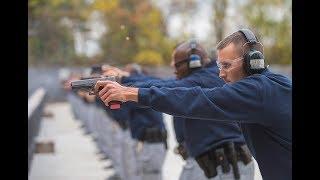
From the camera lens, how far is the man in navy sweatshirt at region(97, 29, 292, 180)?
10.5 feet

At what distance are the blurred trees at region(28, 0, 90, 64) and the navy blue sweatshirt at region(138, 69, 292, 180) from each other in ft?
105

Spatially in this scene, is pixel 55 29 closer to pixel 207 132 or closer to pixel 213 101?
pixel 207 132

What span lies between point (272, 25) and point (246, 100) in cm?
2980

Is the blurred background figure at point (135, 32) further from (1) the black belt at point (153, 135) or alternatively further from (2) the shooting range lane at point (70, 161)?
(1) the black belt at point (153, 135)

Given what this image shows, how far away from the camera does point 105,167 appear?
1091 centimetres

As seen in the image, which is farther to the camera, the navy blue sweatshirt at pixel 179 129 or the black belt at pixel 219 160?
the navy blue sweatshirt at pixel 179 129

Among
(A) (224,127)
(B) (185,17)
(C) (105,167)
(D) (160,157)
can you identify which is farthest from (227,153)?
(B) (185,17)

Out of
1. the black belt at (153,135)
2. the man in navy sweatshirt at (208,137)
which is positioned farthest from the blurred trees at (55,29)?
the man in navy sweatshirt at (208,137)

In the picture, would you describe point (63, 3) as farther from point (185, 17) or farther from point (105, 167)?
point (105, 167)

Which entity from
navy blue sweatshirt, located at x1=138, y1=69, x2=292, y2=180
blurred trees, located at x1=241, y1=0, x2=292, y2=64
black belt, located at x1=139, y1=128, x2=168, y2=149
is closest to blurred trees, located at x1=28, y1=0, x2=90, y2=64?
blurred trees, located at x1=241, y1=0, x2=292, y2=64

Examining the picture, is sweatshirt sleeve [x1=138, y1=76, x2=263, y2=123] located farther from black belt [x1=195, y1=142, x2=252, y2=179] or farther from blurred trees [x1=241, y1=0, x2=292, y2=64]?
blurred trees [x1=241, y1=0, x2=292, y2=64]

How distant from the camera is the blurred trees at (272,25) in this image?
3033 cm

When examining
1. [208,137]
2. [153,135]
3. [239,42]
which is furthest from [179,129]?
[239,42]
